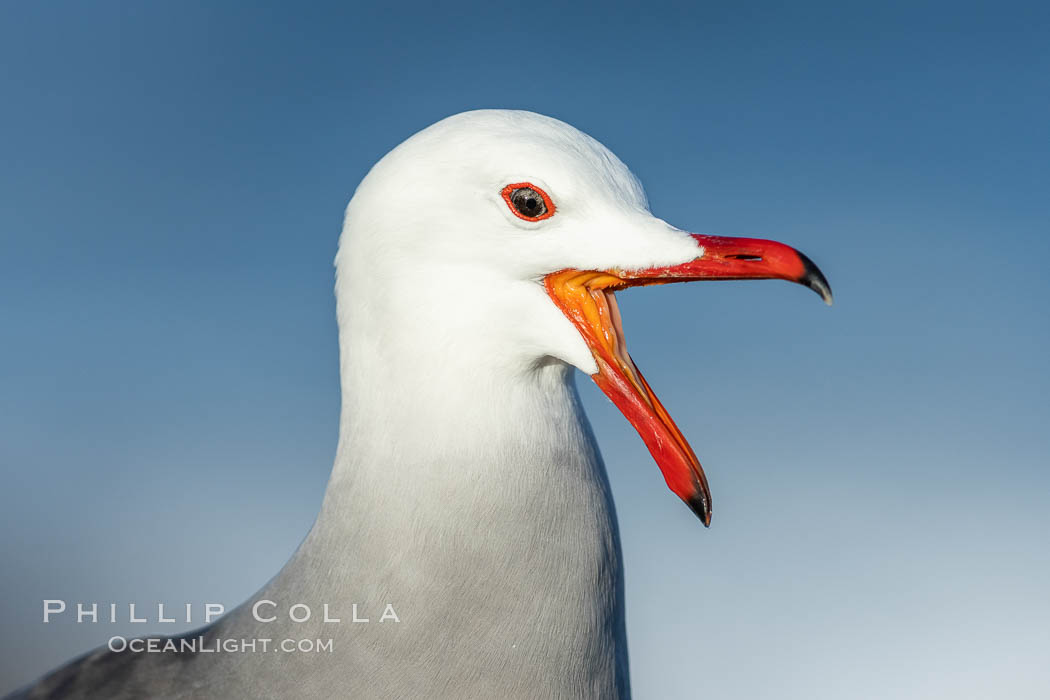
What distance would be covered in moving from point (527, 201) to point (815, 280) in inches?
→ 16.5

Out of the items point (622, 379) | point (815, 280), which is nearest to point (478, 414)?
point (622, 379)

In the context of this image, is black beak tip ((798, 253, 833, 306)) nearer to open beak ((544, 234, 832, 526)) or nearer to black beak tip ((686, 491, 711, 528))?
open beak ((544, 234, 832, 526))

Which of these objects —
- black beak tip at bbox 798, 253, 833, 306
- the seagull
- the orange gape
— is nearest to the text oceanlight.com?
the seagull

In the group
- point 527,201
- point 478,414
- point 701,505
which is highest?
point 527,201

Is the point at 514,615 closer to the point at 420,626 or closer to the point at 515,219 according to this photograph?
the point at 420,626

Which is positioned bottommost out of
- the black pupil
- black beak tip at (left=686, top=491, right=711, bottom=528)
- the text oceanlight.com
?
the text oceanlight.com

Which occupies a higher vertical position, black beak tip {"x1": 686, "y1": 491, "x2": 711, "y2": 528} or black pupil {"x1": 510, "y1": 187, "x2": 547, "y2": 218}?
black pupil {"x1": 510, "y1": 187, "x2": 547, "y2": 218}

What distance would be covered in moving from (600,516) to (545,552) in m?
0.12

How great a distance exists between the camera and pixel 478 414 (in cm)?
143

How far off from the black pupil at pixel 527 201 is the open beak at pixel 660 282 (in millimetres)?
94

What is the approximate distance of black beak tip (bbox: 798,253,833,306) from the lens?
139 centimetres

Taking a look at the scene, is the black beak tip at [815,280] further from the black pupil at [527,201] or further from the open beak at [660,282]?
the black pupil at [527,201]

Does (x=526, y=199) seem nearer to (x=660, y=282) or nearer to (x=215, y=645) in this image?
(x=660, y=282)

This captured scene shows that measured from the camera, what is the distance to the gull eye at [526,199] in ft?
4.62
